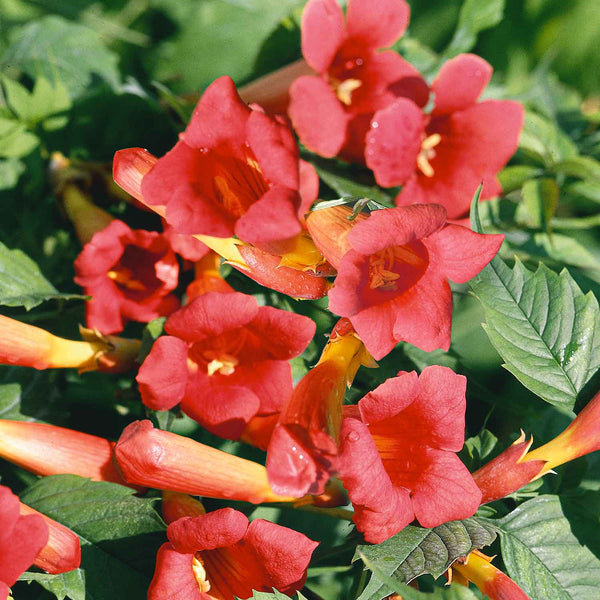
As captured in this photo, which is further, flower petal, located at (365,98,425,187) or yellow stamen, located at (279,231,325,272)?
flower petal, located at (365,98,425,187)

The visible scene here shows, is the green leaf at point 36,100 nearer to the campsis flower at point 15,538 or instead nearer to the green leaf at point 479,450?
the campsis flower at point 15,538

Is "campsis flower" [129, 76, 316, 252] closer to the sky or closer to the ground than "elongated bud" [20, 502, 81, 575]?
closer to the sky

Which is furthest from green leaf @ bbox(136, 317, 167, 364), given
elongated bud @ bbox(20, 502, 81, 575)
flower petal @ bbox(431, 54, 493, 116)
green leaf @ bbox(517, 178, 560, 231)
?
green leaf @ bbox(517, 178, 560, 231)

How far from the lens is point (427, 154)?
1070 millimetres

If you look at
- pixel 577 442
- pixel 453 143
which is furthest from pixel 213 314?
pixel 453 143

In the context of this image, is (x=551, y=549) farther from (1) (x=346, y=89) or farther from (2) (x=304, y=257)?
(1) (x=346, y=89)

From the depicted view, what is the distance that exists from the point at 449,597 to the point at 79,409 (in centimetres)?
57

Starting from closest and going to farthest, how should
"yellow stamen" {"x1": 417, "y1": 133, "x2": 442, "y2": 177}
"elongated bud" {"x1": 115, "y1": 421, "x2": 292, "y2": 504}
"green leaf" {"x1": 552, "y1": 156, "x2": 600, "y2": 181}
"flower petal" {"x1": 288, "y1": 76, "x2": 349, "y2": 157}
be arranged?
"elongated bud" {"x1": 115, "y1": 421, "x2": 292, "y2": 504} < "flower petal" {"x1": 288, "y1": 76, "x2": 349, "y2": 157} < "yellow stamen" {"x1": 417, "y1": 133, "x2": 442, "y2": 177} < "green leaf" {"x1": 552, "y1": 156, "x2": 600, "y2": 181}

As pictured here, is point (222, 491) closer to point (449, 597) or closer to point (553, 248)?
point (449, 597)

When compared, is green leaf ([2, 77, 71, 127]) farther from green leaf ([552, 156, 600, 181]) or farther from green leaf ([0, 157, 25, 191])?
green leaf ([552, 156, 600, 181])

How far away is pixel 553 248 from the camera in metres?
1.12

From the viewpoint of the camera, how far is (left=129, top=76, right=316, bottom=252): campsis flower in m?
0.65

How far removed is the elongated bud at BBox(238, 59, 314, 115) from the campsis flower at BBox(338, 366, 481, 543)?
53cm

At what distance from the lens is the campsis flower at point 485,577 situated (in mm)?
691
